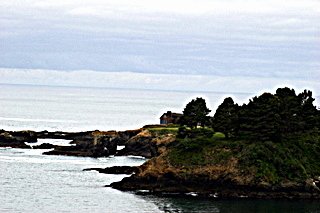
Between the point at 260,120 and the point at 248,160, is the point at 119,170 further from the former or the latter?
the point at 248,160

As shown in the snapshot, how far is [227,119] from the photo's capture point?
10625 centimetres

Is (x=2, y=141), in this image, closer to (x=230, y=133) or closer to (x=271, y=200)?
(x=230, y=133)

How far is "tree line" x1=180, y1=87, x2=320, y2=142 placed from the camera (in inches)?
4008

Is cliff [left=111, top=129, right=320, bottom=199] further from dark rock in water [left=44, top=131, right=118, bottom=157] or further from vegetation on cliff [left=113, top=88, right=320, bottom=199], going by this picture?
dark rock in water [left=44, top=131, right=118, bottom=157]

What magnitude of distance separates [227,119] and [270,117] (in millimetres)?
6862

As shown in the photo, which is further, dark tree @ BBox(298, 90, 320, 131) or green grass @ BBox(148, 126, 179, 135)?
green grass @ BBox(148, 126, 179, 135)

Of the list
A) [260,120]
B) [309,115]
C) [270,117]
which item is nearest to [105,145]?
[309,115]

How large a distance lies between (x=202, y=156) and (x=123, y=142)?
60002 millimetres

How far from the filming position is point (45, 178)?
105 m

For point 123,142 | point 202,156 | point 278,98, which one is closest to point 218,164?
point 202,156

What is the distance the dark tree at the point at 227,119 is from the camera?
10531cm

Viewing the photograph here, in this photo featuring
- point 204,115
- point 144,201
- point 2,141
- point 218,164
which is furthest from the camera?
point 2,141

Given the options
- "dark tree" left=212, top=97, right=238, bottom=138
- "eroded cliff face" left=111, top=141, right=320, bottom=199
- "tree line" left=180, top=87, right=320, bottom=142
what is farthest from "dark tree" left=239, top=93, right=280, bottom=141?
"eroded cliff face" left=111, top=141, right=320, bottom=199

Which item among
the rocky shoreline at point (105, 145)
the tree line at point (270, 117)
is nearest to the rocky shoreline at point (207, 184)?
the tree line at point (270, 117)
